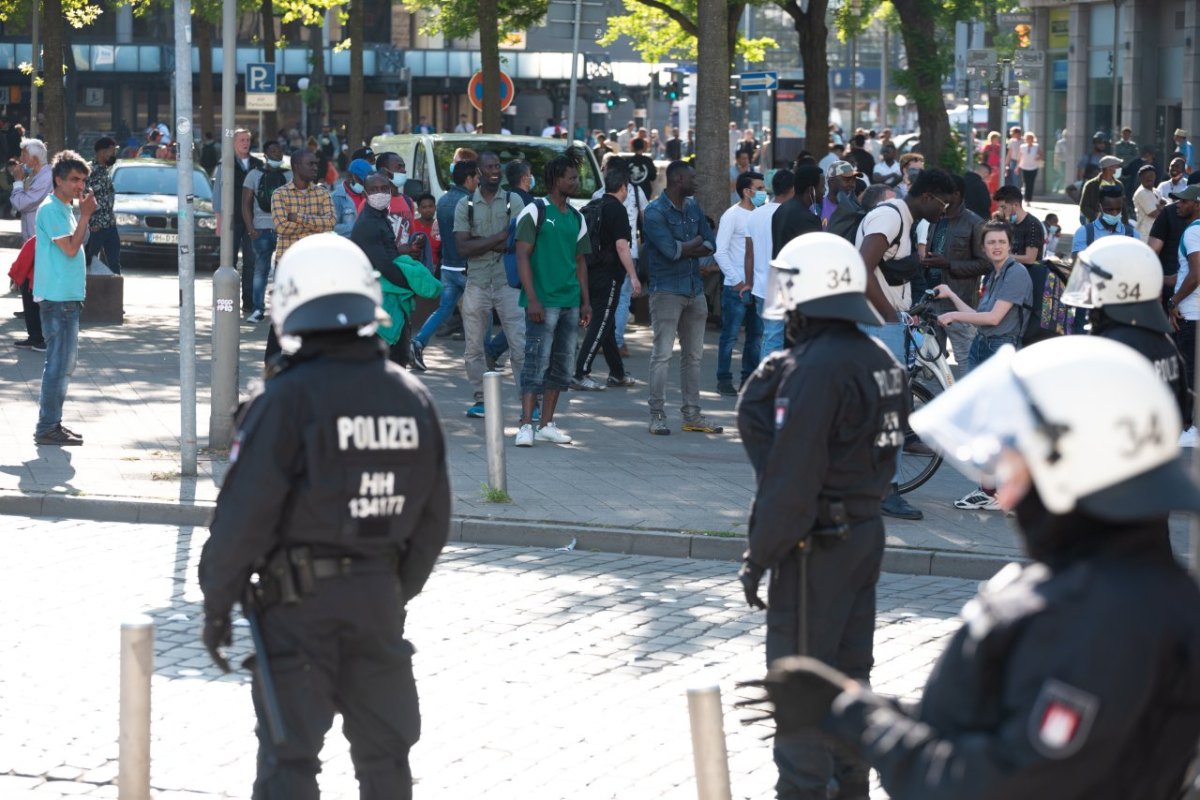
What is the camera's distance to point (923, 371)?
1095 centimetres

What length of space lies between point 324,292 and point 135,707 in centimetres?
128

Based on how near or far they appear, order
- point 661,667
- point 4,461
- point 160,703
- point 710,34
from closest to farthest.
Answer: point 160,703 → point 661,667 → point 4,461 → point 710,34

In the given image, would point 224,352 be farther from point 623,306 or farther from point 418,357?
point 623,306

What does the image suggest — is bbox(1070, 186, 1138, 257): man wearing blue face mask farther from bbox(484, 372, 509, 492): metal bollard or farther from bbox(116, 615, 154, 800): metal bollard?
bbox(116, 615, 154, 800): metal bollard

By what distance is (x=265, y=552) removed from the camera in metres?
4.33

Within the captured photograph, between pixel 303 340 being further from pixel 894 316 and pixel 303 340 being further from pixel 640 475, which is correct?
pixel 640 475

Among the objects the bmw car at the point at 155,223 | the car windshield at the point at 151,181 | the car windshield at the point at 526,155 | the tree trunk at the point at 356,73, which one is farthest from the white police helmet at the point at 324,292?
A: the tree trunk at the point at 356,73

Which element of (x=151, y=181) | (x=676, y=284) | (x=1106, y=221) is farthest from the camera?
(x=151, y=181)

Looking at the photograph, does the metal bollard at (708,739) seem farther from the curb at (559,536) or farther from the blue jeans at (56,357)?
the blue jeans at (56,357)

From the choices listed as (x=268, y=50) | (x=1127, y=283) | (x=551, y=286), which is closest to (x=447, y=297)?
(x=551, y=286)

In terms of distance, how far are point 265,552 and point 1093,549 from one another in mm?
2244

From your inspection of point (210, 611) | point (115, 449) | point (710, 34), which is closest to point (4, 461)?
point (115, 449)

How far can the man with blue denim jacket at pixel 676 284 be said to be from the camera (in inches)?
488

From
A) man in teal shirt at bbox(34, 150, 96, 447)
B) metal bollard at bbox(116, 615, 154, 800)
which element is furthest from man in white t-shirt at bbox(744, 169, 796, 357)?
metal bollard at bbox(116, 615, 154, 800)
